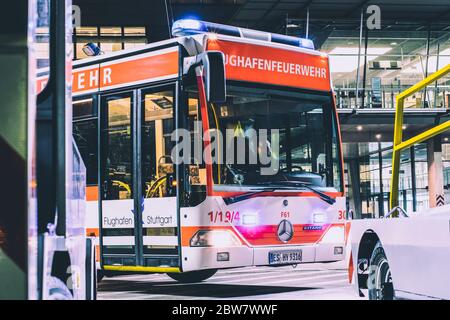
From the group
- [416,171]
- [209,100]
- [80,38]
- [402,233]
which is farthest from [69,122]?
[416,171]

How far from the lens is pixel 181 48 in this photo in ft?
34.3


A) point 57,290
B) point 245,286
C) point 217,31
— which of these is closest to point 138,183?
point 217,31

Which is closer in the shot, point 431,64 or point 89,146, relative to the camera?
point 89,146

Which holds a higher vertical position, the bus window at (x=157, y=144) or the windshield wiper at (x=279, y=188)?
the bus window at (x=157, y=144)

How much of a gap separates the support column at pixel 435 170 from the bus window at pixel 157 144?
963 inches

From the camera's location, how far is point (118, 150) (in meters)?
11.2

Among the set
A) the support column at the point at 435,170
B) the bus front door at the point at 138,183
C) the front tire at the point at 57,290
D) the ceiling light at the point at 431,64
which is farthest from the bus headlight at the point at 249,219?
the ceiling light at the point at 431,64

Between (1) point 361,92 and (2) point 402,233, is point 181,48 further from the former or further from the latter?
(1) point 361,92

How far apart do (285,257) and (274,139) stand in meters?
1.57

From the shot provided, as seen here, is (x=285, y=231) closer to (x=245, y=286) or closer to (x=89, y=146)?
(x=245, y=286)

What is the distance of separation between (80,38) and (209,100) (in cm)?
2357

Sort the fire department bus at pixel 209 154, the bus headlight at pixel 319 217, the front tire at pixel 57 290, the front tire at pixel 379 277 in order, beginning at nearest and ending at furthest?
the front tire at pixel 57 290, the front tire at pixel 379 277, the fire department bus at pixel 209 154, the bus headlight at pixel 319 217

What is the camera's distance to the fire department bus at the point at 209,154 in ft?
33.6

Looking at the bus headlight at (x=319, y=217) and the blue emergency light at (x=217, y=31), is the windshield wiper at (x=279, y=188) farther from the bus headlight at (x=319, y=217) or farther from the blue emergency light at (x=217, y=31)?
the blue emergency light at (x=217, y=31)
